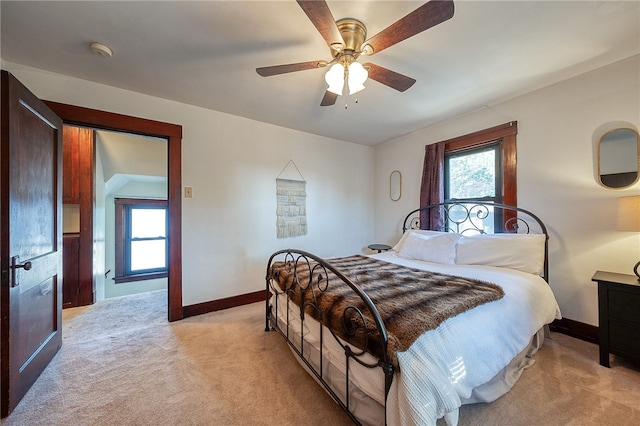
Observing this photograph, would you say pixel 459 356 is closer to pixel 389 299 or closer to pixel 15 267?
pixel 389 299

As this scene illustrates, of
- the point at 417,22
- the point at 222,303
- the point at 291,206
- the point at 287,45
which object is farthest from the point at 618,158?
the point at 222,303

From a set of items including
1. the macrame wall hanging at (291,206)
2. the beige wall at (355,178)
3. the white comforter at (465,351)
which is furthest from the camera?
the macrame wall hanging at (291,206)

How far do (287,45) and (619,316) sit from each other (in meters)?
3.20

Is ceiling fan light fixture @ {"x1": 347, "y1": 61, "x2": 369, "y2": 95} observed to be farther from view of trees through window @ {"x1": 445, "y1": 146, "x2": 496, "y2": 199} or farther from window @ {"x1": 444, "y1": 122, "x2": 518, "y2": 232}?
view of trees through window @ {"x1": 445, "y1": 146, "x2": 496, "y2": 199}

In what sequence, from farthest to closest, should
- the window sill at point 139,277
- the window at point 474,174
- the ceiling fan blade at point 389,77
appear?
the window sill at point 139,277, the window at point 474,174, the ceiling fan blade at point 389,77

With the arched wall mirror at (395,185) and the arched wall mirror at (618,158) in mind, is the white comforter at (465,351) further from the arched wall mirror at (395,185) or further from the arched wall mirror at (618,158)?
the arched wall mirror at (395,185)

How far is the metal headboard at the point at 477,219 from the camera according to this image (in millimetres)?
2523

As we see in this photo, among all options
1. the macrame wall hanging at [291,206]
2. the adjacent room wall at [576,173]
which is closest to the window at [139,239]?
the macrame wall hanging at [291,206]

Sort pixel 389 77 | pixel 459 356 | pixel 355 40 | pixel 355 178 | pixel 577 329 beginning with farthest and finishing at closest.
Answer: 1. pixel 355 178
2. pixel 577 329
3. pixel 389 77
4. pixel 355 40
5. pixel 459 356

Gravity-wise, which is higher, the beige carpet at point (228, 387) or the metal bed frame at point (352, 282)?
the metal bed frame at point (352, 282)

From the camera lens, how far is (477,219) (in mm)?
3035

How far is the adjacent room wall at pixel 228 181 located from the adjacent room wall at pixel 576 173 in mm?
2521

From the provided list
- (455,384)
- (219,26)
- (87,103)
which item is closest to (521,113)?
(455,384)

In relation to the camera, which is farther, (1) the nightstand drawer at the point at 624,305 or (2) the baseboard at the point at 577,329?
(2) the baseboard at the point at 577,329
